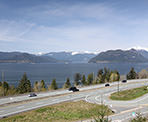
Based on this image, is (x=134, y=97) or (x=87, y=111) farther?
(x=134, y=97)

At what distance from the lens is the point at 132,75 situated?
101 meters

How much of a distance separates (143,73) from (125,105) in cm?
8150

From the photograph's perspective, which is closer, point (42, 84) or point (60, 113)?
point (60, 113)

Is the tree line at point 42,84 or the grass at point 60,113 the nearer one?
the grass at point 60,113

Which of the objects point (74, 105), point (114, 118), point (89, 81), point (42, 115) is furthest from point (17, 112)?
A: point (89, 81)

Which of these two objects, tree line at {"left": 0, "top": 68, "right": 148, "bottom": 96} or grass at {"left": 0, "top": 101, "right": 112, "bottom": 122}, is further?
tree line at {"left": 0, "top": 68, "right": 148, "bottom": 96}

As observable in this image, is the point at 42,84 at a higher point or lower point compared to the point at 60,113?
Result: lower

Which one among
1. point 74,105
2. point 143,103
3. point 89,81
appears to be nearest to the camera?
point 74,105

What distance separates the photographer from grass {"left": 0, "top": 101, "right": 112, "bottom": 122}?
2616 centimetres

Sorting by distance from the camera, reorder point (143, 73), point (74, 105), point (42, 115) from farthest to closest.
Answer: point (143, 73) → point (74, 105) → point (42, 115)

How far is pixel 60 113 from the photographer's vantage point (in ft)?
98.8

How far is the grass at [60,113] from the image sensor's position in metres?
26.2

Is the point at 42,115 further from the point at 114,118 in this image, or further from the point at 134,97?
the point at 134,97

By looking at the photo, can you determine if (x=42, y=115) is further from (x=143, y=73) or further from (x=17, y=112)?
(x=143, y=73)
